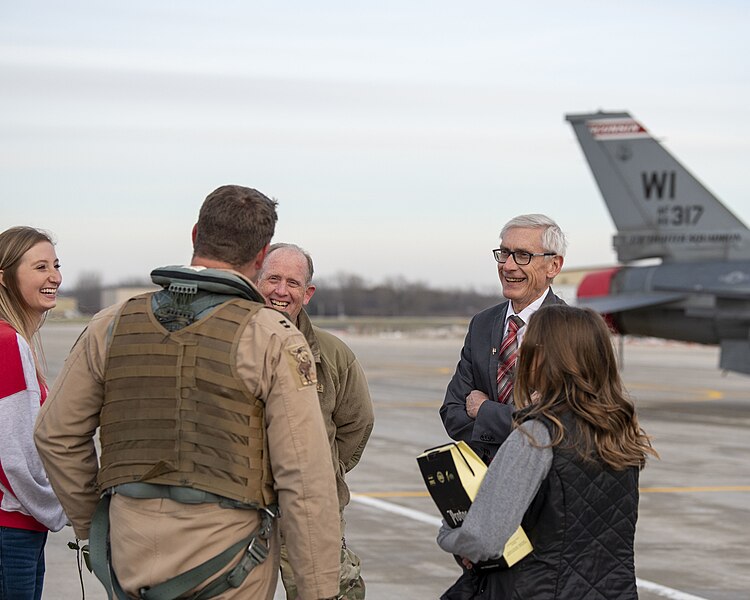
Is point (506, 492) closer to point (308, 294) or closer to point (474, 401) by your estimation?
point (474, 401)

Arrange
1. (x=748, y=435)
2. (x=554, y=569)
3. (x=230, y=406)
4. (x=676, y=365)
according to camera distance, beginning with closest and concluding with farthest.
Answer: (x=230, y=406), (x=554, y=569), (x=748, y=435), (x=676, y=365)

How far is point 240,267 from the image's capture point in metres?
3.31

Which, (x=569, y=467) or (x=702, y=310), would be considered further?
(x=702, y=310)

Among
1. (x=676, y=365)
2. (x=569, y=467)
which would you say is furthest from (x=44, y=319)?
(x=676, y=365)

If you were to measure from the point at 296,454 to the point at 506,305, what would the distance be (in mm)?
1972

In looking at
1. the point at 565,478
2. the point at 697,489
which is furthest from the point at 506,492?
the point at 697,489

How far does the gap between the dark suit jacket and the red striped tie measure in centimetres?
2

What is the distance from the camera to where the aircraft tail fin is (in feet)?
72.7

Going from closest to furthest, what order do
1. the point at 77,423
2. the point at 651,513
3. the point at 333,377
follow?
1. the point at 77,423
2. the point at 333,377
3. the point at 651,513

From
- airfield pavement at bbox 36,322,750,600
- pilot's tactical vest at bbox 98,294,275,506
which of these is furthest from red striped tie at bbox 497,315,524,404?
pilot's tactical vest at bbox 98,294,275,506

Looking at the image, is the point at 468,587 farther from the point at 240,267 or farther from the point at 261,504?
the point at 240,267

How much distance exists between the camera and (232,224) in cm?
327

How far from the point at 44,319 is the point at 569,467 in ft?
8.69

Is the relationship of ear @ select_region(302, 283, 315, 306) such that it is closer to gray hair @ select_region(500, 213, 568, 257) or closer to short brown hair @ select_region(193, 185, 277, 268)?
gray hair @ select_region(500, 213, 568, 257)
